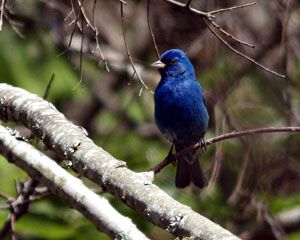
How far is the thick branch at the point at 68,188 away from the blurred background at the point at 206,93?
5.02ft

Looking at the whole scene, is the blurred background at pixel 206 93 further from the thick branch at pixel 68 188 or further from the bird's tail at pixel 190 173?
the thick branch at pixel 68 188

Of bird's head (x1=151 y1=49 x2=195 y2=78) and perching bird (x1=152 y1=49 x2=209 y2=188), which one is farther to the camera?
bird's head (x1=151 y1=49 x2=195 y2=78)

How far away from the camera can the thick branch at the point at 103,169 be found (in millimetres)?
2697

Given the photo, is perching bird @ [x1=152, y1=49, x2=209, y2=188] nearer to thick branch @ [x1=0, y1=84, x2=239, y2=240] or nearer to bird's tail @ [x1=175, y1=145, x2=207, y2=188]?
bird's tail @ [x1=175, y1=145, x2=207, y2=188]

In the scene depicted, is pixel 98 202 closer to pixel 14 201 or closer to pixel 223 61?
pixel 14 201

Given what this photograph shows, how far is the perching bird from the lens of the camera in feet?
18.0

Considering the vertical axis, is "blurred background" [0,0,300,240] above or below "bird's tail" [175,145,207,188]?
above

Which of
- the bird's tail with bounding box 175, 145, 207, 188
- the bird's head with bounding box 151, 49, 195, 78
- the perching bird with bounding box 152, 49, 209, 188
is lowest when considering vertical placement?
the bird's tail with bounding box 175, 145, 207, 188

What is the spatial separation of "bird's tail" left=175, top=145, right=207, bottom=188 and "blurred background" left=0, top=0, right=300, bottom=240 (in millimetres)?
107

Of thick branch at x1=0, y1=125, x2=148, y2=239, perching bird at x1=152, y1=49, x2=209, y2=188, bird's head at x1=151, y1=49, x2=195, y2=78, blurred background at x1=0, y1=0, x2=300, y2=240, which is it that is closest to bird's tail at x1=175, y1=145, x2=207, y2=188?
perching bird at x1=152, y1=49, x2=209, y2=188

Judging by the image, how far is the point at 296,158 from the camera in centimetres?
718

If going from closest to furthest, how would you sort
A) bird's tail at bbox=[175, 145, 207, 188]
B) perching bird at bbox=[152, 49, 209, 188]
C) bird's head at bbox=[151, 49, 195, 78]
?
bird's tail at bbox=[175, 145, 207, 188] → perching bird at bbox=[152, 49, 209, 188] → bird's head at bbox=[151, 49, 195, 78]

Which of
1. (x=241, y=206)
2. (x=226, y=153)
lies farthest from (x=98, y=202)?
(x=226, y=153)

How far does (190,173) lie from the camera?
538 centimetres
